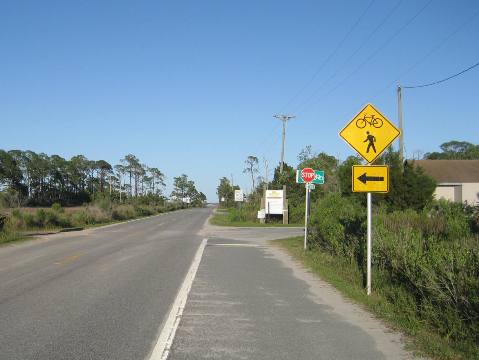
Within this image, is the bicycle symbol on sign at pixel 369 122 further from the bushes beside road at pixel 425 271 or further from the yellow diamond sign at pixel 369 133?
the bushes beside road at pixel 425 271

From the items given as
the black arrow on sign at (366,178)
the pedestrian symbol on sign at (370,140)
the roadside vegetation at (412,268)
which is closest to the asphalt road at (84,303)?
the roadside vegetation at (412,268)

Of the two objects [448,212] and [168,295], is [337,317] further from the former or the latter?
[448,212]

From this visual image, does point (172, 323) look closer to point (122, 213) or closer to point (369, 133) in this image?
point (369, 133)

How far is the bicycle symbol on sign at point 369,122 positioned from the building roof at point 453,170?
3225cm

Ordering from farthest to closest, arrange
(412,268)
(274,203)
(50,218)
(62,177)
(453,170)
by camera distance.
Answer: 1. (62,177)
2. (453,170)
3. (274,203)
4. (50,218)
5. (412,268)

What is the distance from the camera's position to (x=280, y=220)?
4469 cm

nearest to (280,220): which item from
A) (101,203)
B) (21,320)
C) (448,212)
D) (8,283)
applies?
(101,203)

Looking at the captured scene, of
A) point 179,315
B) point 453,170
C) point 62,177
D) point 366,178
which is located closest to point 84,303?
point 179,315

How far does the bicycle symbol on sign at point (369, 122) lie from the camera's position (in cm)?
1029

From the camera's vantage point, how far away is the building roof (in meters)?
41.9

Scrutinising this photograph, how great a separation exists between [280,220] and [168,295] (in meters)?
35.0

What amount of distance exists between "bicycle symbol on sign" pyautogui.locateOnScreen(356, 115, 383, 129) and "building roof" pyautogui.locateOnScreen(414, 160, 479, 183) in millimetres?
32248

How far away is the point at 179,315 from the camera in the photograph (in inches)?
325

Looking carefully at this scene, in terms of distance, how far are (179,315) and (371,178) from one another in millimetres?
4403
